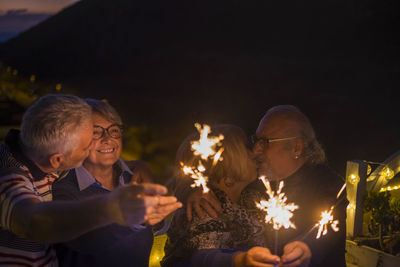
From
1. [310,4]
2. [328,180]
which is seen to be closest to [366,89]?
[310,4]

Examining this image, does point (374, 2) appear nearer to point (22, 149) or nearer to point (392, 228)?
point (392, 228)

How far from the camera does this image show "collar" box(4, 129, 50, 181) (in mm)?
2217

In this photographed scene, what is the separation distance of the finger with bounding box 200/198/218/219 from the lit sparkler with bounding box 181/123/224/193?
0.18 metres

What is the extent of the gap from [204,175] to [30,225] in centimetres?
138

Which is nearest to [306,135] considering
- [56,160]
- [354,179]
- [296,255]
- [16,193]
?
[296,255]

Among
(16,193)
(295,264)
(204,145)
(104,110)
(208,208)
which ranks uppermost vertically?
(104,110)

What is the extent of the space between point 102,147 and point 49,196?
2.58 ft

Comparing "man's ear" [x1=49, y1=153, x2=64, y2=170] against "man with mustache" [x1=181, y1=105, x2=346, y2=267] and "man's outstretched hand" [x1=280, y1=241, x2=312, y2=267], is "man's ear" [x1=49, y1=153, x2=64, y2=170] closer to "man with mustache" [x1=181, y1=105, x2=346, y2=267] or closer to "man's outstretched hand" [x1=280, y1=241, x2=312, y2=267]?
"man with mustache" [x1=181, y1=105, x2=346, y2=267]

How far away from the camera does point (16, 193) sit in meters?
1.99

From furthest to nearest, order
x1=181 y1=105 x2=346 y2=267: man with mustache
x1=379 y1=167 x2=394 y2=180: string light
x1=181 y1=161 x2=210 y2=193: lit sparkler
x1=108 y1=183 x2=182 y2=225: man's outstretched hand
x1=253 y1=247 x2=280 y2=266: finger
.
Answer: x1=379 y1=167 x2=394 y2=180: string light
x1=181 y1=105 x2=346 y2=267: man with mustache
x1=181 y1=161 x2=210 y2=193: lit sparkler
x1=253 y1=247 x2=280 y2=266: finger
x1=108 y1=183 x2=182 y2=225: man's outstretched hand

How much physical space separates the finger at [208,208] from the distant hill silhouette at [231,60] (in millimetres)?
16023

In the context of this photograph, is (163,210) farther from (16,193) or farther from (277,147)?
(277,147)

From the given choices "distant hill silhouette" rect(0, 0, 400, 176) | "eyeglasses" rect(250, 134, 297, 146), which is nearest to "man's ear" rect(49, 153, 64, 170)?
"eyeglasses" rect(250, 134, 297, 146)

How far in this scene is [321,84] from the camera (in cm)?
3266
